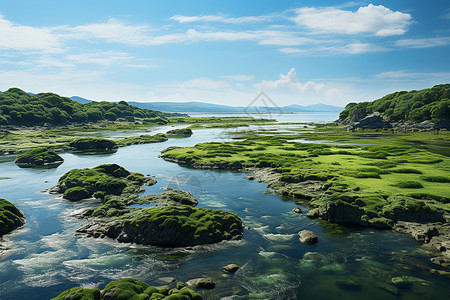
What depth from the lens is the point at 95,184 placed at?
4591 cm

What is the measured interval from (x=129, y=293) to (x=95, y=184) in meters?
32.5

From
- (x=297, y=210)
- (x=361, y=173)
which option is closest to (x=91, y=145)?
(x=297, y=210)

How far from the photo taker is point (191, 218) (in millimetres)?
30641

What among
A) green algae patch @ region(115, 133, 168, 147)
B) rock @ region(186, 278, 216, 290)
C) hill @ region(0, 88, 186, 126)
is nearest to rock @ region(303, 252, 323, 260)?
rock @ region(186, 278, 216, 290)

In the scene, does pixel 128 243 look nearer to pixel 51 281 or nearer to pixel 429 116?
pixel 51 281

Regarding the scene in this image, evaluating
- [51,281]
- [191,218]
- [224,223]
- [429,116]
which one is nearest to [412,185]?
[224,223]

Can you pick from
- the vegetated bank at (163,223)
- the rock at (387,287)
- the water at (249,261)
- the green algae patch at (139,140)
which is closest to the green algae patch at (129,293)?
the water at (249,261)

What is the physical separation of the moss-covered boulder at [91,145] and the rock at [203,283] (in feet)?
300

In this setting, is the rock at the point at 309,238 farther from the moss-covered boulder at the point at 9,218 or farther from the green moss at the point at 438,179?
the moss-covered boulder at the point at 9,218

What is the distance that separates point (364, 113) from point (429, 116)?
1639 inches

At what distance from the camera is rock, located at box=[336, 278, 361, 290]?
67.4ft

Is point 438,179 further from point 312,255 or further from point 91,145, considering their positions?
point 91,145

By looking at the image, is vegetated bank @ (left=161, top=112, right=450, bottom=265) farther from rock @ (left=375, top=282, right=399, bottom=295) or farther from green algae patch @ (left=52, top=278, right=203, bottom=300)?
green algae patch @ (left=52, top=278, right=203, bottom=300)

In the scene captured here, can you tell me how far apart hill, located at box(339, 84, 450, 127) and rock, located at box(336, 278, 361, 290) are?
144 metres
